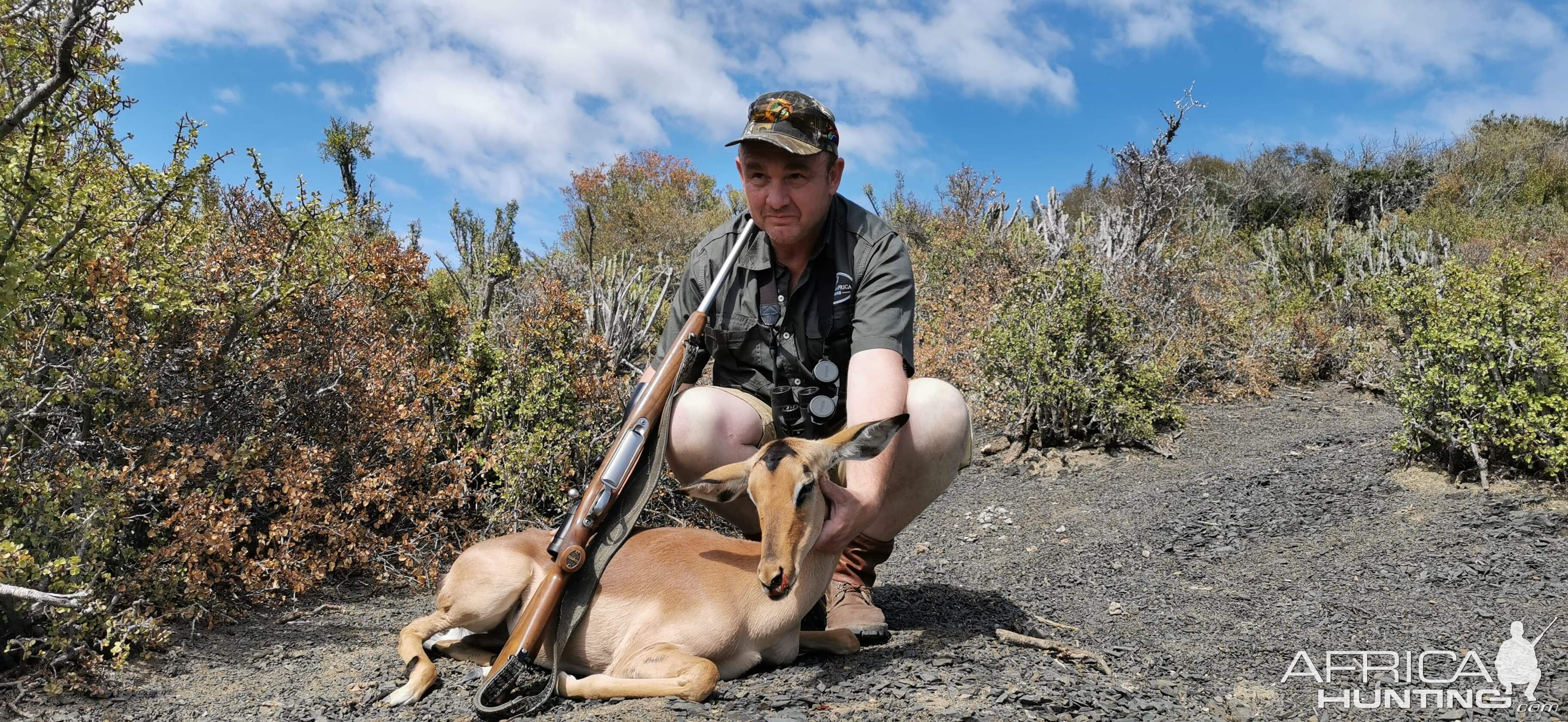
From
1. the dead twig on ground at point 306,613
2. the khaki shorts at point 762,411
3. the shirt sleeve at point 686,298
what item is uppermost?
the shirt sleeve at point 686,298

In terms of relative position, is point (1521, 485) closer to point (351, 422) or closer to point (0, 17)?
point (351, 422)

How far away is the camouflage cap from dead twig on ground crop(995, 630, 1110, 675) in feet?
6.88

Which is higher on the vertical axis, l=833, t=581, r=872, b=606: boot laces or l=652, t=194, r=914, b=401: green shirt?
l=652, t=194, r=914, b=401: green shirt

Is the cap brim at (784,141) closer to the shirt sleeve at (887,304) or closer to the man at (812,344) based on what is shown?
the man at (812,344)

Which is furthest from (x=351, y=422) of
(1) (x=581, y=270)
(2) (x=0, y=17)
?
(1) (x=581, y=270)

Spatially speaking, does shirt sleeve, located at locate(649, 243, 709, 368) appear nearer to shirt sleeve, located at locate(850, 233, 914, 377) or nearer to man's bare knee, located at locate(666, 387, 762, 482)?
man's bare knee, located at locate(666, 387, 762, 482)

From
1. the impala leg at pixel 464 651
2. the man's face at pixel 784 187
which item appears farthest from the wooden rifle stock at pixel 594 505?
the man's face at pixel 784 187

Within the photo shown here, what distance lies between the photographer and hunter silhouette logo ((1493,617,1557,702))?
11.7 feet

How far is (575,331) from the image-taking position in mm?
6590

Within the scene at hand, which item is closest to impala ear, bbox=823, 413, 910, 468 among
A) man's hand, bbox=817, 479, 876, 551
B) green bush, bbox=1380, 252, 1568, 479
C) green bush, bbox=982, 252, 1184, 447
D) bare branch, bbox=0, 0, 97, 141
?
man's hand, bbox=817, 479, 876, 551

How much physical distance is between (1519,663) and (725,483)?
3135 mm

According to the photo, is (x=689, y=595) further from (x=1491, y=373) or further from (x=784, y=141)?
(x=1491, y=373)

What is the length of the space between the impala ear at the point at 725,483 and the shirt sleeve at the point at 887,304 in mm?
795

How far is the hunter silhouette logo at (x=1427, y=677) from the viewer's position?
3.45m
